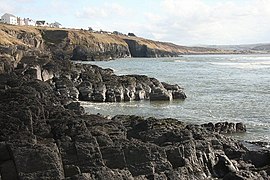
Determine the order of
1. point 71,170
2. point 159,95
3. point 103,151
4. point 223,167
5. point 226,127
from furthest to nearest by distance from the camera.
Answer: point 159,95
point 226,127
point 223,167
point 103,151
point 71,170

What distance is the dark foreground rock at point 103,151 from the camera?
16922 mm

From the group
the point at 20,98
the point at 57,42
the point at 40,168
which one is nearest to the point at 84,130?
the point at 40,168

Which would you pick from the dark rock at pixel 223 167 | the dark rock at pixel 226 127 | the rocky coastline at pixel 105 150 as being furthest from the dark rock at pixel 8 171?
the dark rock at pixel 226 127

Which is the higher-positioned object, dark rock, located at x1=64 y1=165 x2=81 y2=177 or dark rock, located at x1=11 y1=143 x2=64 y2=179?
dark rock, located at x1=11 y1=143 x2=64 y2=179

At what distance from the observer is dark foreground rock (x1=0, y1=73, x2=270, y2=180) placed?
16.9m

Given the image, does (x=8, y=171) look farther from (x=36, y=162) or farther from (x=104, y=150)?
(x=104, y=150)

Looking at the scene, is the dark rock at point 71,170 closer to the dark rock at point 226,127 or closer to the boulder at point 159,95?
the dark rock at point 226,127

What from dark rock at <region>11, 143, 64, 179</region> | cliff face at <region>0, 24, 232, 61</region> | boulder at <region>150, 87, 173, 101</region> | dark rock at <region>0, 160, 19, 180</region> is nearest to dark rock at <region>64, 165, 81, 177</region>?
dark rock at <region>11, 143, 64, 179</region>

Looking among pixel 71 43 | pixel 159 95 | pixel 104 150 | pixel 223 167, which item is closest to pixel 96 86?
pixel 159 95

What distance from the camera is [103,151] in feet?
61.0

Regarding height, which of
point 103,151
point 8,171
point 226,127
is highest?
point 103,151

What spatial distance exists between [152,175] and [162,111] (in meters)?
27.2

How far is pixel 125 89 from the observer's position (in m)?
53.4

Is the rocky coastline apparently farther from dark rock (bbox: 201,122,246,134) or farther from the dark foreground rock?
dark rock (bbox: 201,122,246,134)
